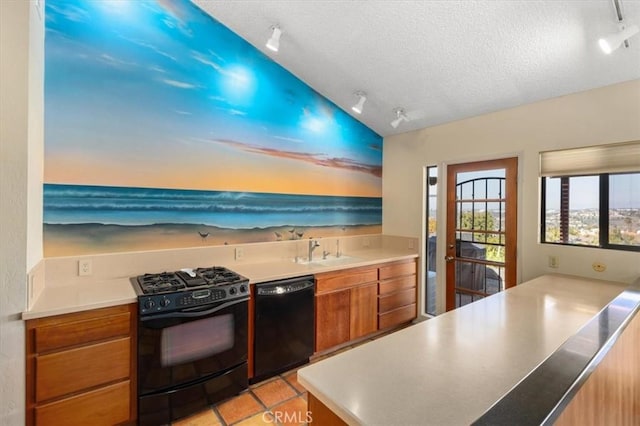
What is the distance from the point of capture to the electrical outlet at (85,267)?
216 cm

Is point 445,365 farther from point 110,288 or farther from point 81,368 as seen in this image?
point 110,288

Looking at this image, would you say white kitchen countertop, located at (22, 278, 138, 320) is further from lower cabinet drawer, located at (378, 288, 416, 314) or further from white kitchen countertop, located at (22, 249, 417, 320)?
lower cabinet drawer, located at (378, 288, 416, 314)

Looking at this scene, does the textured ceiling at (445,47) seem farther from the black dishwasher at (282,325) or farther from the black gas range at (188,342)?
the black gas range at (188,342)

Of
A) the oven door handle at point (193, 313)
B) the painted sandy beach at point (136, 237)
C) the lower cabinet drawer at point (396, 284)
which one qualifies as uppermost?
the painted sandy beach at point (136, 237)

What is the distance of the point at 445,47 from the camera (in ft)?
7.80

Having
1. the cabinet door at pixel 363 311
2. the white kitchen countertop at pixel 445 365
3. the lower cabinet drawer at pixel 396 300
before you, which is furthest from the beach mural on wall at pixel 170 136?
the white kitchen countertop at pixel 445 365

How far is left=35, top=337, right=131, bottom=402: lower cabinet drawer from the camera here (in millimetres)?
1643

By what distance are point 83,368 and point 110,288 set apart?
51 cm

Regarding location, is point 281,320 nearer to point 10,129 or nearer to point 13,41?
point 10,129

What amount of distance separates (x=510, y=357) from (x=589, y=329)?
0.38 metres

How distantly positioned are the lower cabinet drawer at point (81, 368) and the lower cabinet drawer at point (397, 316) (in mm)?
2438

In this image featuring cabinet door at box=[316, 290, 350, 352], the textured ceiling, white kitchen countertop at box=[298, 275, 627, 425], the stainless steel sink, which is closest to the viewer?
white kitchen countertop at box=[298, 275, 627, 425]

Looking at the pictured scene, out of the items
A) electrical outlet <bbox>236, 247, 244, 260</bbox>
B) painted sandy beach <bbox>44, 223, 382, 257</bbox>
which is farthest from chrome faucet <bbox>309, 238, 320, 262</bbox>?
electrical outlet <bbox>236, 247, 244, 260</bbox>

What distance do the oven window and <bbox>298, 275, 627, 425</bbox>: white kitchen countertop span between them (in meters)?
1.29
